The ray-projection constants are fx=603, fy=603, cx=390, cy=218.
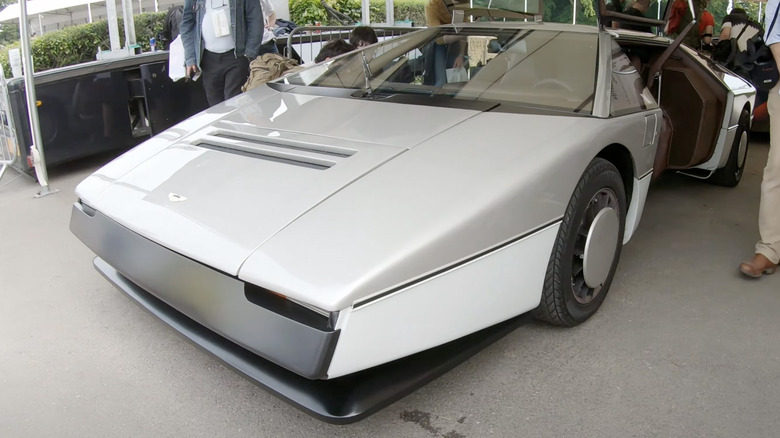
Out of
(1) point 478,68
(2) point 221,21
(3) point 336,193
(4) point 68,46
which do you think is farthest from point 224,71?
(4) point 68,46

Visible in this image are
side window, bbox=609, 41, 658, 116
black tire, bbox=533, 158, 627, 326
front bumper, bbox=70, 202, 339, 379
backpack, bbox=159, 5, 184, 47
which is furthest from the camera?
backpack, bbox=159, 5, 184, 47

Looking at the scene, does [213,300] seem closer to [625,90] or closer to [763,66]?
[625,90]

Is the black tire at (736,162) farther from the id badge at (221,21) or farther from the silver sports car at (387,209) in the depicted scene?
the id badge at (221,21)

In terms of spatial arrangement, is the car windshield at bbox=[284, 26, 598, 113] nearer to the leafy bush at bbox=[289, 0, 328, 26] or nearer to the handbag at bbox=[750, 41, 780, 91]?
the handbag at bbox=[750, 41, 780, 91]

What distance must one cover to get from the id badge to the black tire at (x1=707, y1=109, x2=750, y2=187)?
3482 millimetres

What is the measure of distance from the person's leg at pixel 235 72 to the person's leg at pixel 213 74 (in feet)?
0.16

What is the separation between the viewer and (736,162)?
4203 millimetres

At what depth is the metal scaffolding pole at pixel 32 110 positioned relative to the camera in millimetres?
4078

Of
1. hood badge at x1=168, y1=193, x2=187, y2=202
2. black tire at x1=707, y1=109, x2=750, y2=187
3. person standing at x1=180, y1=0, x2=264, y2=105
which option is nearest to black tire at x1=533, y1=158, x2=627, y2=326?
hood badge at x1=168, y1=193, x2=187, y2=202

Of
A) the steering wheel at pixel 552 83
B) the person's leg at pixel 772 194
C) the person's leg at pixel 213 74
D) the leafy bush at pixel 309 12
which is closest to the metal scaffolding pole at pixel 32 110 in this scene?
the person's leg at pixel 213 74

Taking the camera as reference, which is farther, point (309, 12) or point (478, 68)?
point (309, 12)

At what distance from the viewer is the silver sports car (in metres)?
1.62

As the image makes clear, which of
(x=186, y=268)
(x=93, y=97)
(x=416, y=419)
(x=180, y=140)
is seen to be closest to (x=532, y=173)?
(x=416, y=419)

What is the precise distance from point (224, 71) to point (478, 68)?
2.24 metres
